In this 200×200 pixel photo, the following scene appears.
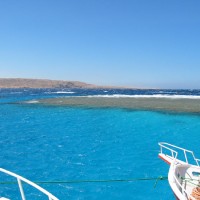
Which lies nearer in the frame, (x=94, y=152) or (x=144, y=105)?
(x=94, y=152)

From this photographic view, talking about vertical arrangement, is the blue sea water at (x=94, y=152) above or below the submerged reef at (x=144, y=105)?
below

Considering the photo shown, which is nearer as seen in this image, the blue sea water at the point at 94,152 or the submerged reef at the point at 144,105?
the blue sea water at the point at 94,152

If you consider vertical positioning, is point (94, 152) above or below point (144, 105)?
below

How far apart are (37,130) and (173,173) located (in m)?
20.6

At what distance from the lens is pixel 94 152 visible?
20.5 metres

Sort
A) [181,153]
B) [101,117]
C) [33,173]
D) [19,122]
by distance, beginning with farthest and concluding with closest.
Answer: [101,117] → [19,122] → [181,153] → [33,173]

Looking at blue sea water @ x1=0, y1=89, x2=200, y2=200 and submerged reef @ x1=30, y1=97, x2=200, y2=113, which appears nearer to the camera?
blue sea water @ x1=0, y1=89, x2=200, y2=200

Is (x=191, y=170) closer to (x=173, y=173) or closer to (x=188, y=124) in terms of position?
(x=173, y=173)

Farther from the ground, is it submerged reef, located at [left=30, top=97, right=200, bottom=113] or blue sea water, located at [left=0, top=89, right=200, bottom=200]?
submerged reef, located at [left=30, top=97, right=200, bottom=113]

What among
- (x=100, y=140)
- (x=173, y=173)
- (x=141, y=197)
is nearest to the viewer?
(x=173, y=173)

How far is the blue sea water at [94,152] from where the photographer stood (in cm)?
1391

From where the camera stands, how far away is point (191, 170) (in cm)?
1211

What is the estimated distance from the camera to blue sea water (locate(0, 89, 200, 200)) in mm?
13906

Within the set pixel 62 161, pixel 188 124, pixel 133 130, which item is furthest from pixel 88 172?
pixel 188 124
